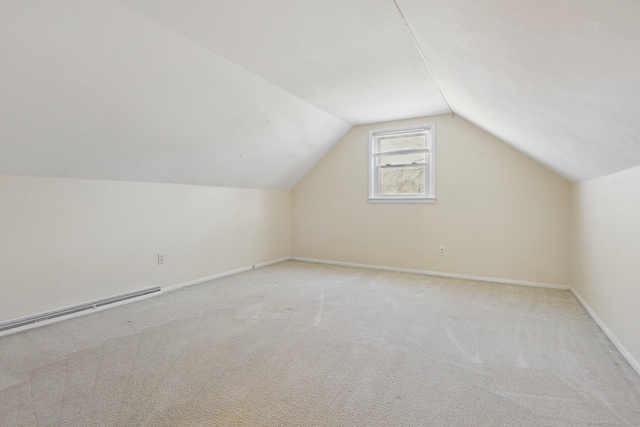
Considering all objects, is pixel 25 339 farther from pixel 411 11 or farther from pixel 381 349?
pixel 411 11

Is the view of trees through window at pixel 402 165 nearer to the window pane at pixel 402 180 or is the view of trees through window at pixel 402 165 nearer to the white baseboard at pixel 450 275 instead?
the window pane at pixel 402 180

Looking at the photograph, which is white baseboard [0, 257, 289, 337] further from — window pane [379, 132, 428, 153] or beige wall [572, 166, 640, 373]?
beige wall [572, 166, 640, 373]

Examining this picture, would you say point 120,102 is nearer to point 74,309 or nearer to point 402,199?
point 74,309

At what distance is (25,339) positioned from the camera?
7.75 feet

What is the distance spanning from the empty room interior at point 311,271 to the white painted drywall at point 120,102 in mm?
16

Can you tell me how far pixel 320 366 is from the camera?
6.49 ft

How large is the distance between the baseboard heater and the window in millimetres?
3118

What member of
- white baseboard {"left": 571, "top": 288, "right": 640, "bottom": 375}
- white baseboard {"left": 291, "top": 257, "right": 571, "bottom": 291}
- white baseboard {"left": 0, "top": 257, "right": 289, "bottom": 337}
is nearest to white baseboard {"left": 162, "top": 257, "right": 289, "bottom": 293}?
white baseboard {"left": 0, "top": 257, "right": 289, "bottom": 337}

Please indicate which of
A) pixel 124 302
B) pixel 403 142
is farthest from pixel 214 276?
pixel 403 142

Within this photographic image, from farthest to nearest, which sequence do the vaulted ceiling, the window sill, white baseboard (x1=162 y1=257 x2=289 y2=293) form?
the window sill < white baseboard (x1=162 y1=257 x2=289 y2=293) < the vaulted ceiling

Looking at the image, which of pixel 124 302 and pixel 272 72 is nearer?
pixel 272 72

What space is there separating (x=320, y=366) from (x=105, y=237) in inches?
93.7

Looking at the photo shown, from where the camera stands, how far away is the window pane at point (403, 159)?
456cm

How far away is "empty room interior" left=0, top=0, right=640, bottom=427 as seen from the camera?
5.12ft
